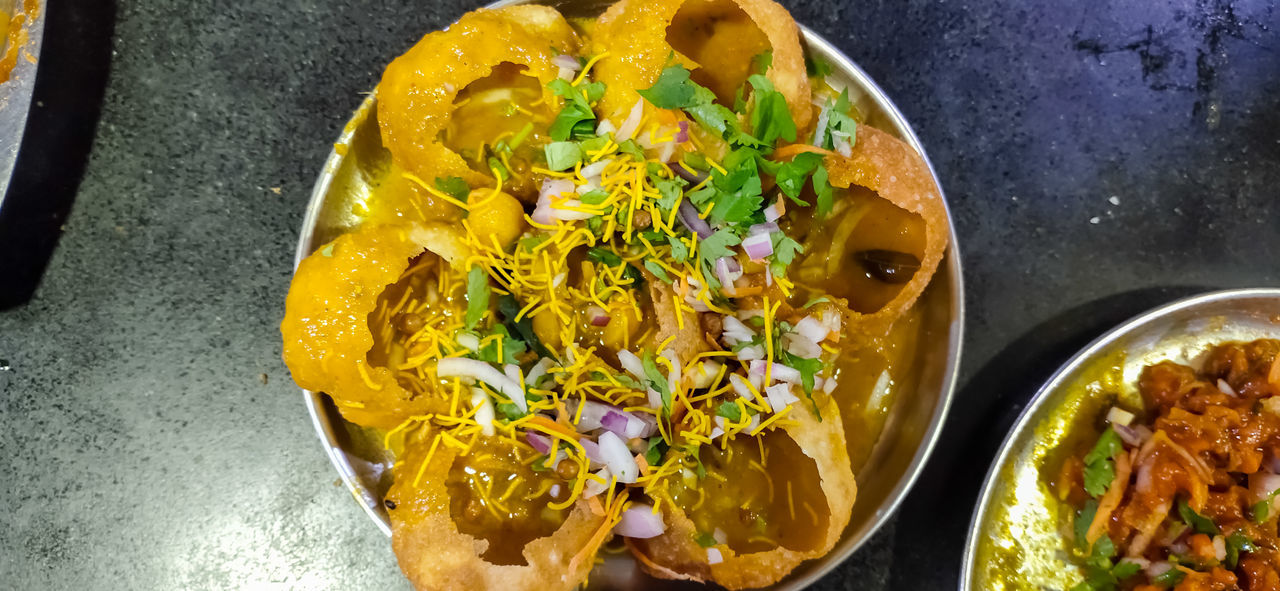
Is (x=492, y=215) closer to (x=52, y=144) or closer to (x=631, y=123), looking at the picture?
(x=631, y=123)

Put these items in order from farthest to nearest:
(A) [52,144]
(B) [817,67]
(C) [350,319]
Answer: (A) [52,144]
(B) [817,67]
(C) [350,319]

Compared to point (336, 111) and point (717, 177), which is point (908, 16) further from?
point (336, 111)

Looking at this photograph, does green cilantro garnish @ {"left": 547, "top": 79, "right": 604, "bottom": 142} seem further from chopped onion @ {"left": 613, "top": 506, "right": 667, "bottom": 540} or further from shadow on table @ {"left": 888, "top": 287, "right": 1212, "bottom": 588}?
shadow on table @ {"left": 888, "top": 287, "right": 1212, "bottom": 588}

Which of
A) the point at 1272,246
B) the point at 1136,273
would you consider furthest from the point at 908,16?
the point at 1272,246

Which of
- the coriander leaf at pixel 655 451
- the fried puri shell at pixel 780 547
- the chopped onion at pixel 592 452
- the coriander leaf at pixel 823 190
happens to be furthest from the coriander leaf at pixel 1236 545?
the chopped onion at pixel 592 452

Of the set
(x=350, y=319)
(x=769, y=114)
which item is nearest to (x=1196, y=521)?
(x=769, y=114)

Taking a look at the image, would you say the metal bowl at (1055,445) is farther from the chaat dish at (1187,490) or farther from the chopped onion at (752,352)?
the chopped onion at (752,352)
